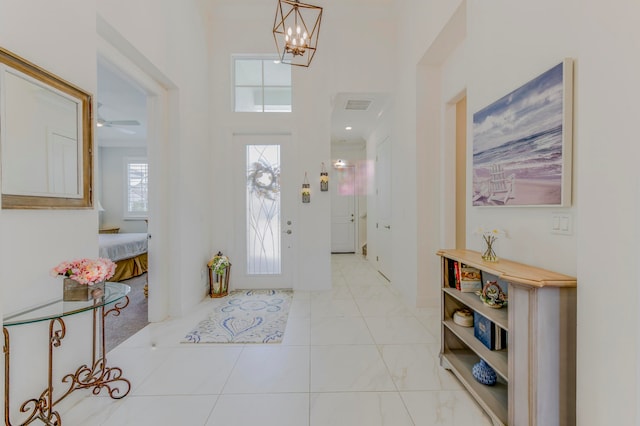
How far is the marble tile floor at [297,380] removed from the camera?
167 centimetres

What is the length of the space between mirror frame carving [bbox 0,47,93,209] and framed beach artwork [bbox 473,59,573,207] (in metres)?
2.66

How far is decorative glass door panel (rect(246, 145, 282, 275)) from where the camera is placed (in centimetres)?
416

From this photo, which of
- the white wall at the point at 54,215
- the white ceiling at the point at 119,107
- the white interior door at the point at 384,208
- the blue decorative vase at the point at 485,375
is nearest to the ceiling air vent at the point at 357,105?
the white interior door at the point at 384,208

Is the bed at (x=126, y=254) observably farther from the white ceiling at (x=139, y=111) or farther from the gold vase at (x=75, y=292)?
the gold vase at (x=75, y=292)

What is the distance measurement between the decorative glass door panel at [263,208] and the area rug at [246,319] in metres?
0.51

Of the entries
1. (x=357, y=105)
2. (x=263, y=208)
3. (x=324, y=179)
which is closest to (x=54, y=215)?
(x=263, y=208)

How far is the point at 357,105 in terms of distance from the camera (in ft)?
14.8

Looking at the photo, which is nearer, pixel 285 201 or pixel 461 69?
pixel 461 69

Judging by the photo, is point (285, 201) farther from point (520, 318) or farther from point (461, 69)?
point (520, 318)

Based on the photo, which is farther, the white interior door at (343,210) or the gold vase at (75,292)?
the white interior door at (343,210)

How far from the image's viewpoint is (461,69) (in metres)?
2.81

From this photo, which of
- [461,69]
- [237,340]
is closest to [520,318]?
[237,340]

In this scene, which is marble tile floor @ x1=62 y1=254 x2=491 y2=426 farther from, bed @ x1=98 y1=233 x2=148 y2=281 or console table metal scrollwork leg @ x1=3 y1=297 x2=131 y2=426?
bed @ x1=98 y1=233 x2=148 y2=281

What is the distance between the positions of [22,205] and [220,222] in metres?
2.62
